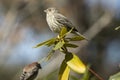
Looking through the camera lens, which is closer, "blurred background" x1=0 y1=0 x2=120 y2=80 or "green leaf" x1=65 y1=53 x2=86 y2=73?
"green leaf" x1=65 y1=53 x2=86 y2=73

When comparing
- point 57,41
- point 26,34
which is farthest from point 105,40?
point 57,41

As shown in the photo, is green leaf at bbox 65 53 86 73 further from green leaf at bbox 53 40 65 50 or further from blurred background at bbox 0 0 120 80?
blurred background at bbox 0 0 120 80

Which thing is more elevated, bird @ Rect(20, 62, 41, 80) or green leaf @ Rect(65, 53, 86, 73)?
bird @ Rect(20, 62, 41, 80)

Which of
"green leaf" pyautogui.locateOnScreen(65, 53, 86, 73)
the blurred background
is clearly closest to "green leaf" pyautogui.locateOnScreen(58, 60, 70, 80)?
"green leaf" pyautogui.locateOnScreen(65, 53, 86, 73)

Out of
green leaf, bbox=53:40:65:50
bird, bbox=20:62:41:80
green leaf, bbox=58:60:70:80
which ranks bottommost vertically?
green leaf, bbox=58:60:70:80

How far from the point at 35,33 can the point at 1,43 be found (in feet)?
10.8

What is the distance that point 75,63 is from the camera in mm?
2082

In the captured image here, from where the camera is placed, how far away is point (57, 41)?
87.2 inches

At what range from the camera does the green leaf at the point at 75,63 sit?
2.05 m

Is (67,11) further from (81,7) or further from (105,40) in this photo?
(105,40)

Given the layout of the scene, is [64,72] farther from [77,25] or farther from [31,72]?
[77,25]

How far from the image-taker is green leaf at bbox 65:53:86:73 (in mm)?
2051

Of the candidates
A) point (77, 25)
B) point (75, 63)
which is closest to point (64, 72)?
point (75, 63)

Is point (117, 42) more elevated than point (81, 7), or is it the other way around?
point (81, 7)
